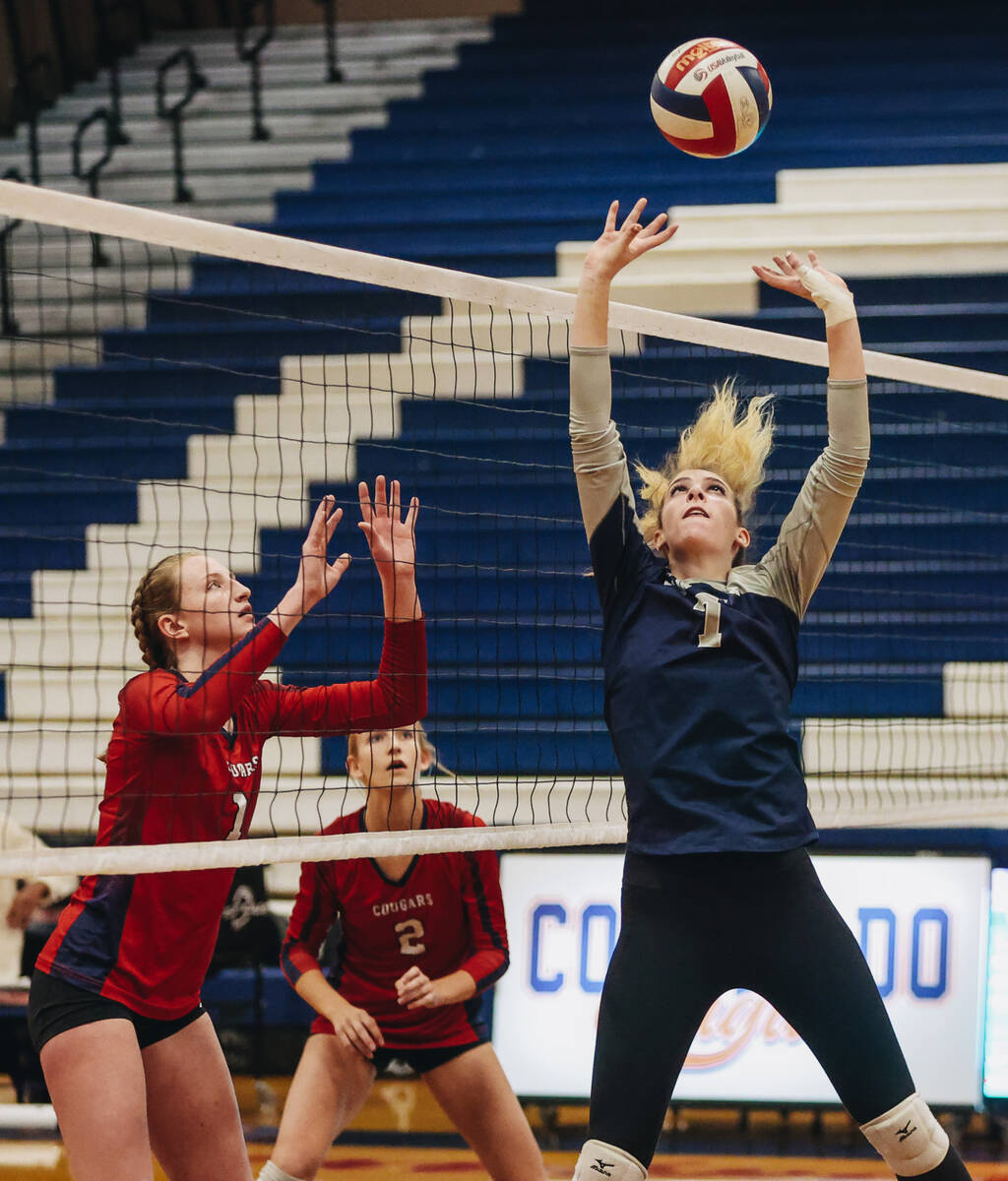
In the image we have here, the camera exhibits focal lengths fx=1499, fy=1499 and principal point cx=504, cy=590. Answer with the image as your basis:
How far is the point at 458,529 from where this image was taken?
8.03 m

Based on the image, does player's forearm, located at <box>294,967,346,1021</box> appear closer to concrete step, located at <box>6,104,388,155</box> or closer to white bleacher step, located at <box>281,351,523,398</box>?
white bleacher step, located at <box>281,351,523,398</box>

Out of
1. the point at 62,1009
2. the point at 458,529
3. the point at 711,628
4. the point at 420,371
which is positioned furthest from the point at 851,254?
the point at 62,1009

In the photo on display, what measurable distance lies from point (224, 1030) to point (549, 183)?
5727mm

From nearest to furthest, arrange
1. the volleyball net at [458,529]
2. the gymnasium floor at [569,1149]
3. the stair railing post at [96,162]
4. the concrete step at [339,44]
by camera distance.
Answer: the gymnasium floor at [569,1149] → the volleyball net at [458,529] → the stair railing post at [96,162] → the concrete step at [339,44]

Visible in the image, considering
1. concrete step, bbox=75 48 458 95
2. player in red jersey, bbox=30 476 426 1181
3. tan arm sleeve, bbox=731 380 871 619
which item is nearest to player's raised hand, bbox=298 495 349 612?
player in red jersey, bbox=30 476 426 1181

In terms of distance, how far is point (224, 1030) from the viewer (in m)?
6.49

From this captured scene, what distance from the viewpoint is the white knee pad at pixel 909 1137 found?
277 centimetres

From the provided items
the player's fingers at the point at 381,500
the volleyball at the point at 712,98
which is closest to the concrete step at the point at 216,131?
the volleyball at the point at 712,98

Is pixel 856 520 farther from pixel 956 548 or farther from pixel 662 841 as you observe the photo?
pixel 662 841

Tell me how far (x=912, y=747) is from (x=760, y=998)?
227cm

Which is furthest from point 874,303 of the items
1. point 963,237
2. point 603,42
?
point 603,42

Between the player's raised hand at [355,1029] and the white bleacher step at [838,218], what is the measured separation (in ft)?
20.2

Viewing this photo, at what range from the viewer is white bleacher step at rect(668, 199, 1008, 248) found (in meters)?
8.98

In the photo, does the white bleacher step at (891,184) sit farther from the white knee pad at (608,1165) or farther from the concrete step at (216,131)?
the white knee pad at (608,1165)
